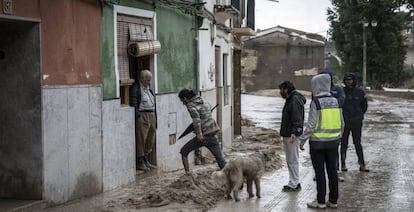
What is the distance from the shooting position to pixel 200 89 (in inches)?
532

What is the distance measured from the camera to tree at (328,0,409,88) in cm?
4734

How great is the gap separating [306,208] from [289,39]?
172ft

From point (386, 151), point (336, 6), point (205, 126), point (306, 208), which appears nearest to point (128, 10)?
point (205, 126)

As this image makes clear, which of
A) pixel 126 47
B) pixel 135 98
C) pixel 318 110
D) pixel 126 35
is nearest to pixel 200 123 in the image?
pixel 135 98

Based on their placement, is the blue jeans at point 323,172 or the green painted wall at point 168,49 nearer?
the blue jeans at point 323,172

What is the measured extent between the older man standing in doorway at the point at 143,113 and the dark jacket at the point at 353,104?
3.57 m

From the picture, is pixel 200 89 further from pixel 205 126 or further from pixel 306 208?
pixel 306 208

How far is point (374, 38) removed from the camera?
4794 centimetres

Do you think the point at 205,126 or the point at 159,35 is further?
the point at 159,35

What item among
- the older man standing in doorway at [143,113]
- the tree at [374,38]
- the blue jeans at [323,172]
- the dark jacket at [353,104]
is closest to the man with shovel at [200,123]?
the older man standing in doorway at [143,113]

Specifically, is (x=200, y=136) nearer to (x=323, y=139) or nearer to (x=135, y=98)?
(x=135, y=98)

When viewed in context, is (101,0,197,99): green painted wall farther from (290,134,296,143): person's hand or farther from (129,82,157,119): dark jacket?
(290,134,296,143): person's hand

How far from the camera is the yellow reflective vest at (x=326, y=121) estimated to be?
8305 millimetres

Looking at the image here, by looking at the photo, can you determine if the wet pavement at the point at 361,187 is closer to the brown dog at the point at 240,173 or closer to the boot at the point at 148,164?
the brown dog at the point at 240,173
